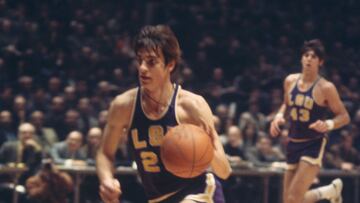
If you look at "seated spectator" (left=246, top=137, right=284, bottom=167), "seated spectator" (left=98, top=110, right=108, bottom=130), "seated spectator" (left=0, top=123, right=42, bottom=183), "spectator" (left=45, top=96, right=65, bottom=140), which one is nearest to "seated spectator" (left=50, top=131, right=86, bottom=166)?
"seated spectator" (left=0, top=123, right=42, bottom=183)

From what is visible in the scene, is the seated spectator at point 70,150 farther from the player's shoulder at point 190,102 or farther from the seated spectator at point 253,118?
the player's shoulder at point 190,102

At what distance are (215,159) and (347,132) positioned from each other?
872 cm

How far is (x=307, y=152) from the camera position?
8750mm

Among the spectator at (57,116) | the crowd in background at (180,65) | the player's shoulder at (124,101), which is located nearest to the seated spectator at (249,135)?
the crowd in background at (180,65)

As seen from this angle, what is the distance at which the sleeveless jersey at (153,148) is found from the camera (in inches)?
209

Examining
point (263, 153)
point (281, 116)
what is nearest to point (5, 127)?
point (263, 153)

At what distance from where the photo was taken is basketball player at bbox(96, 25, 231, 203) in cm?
523

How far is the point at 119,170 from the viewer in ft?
36.2

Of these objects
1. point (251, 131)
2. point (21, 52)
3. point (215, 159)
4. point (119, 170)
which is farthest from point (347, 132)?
point (215, 159)

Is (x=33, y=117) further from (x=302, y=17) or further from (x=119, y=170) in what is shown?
(x=302, y=17)

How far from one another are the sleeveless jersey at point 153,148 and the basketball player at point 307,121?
3.51m

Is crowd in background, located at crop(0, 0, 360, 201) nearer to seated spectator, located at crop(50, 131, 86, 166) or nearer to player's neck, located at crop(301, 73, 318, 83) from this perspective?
seated spectator, located at crop(50, 131, 86, 166)

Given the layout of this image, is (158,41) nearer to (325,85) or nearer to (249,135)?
(325,85)

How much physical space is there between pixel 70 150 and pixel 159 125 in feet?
20.1
